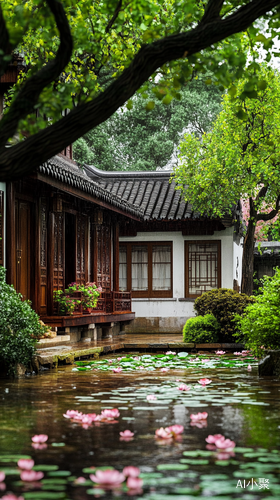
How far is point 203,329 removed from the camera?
14.7m

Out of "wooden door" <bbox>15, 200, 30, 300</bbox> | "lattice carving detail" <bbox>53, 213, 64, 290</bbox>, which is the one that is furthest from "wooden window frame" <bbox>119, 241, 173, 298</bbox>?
"wooden door" <bbox>15, 200, 30, 300</bbox>

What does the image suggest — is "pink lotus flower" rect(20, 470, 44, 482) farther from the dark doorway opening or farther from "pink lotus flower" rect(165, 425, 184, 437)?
the dark doorway opening

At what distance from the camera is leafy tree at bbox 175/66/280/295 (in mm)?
17516

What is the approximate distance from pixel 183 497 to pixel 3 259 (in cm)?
910

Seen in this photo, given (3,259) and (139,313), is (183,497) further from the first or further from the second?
(139,313)

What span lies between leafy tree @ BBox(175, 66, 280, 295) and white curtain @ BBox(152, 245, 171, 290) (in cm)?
222

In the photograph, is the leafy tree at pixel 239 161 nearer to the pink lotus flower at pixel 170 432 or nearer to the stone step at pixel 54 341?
the stone step at pixel 54 341

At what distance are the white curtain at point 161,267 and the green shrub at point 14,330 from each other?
1134 centimetres

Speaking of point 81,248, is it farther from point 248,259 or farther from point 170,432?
point 170,432

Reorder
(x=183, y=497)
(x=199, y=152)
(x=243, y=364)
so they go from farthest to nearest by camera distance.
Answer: (x=199, y=152)
(x=243, y=364)
(x=183, y=497)

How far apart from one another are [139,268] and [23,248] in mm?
8527

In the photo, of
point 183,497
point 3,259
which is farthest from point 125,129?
point 183,497

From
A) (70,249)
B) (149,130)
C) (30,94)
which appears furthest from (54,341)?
(149,130)

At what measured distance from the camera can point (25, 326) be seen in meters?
9.72
